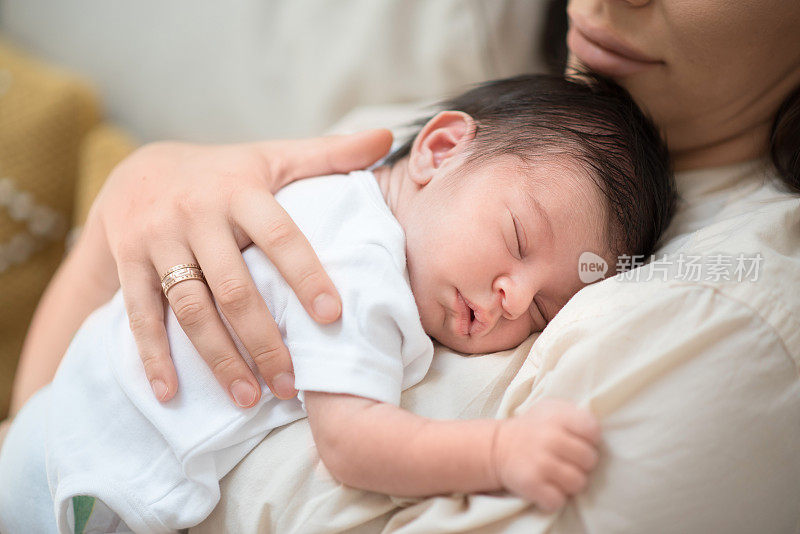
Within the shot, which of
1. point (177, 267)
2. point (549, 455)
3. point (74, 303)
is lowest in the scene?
point (74, 303)

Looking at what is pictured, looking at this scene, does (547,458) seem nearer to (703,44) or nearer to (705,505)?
(705,505)

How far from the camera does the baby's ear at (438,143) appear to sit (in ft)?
3.63

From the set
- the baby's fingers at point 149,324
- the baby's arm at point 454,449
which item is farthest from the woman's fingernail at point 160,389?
the baby's arm at point 454,449

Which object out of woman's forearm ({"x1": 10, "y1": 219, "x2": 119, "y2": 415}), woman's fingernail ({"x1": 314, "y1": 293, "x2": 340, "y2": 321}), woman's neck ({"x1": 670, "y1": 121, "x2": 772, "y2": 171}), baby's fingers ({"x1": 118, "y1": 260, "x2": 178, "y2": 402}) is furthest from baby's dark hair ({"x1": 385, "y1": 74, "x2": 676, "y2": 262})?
woman's forearm ({"x1": 10, "y1": 219, "x2": 119, "y2": 415})

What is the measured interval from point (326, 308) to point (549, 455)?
1.19 ft

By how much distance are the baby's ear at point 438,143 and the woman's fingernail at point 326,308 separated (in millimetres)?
317

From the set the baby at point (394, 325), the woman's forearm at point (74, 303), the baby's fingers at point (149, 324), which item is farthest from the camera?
the woman's forearm at point (74, 303)

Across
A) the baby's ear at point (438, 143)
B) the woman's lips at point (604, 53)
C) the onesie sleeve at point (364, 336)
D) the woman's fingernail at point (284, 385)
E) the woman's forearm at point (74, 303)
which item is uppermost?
the woman's lips at point (604, 53)

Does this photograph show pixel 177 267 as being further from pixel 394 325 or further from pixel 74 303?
pixel 74 303

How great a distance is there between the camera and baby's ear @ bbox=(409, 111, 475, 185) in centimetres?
111

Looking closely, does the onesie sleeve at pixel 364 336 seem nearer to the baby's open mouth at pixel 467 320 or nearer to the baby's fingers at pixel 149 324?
the baby's open mouth at pixel 467 320

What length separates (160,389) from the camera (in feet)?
3.04

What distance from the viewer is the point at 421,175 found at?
1106mm

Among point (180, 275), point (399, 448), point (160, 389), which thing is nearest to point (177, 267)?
point (180, 275)
